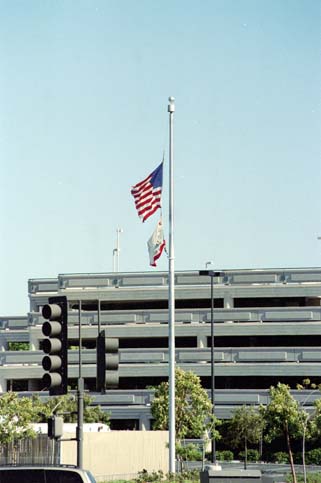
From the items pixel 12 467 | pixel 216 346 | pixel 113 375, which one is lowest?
pixel 12 467

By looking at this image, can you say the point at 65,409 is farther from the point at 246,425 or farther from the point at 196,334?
the point at 196,334

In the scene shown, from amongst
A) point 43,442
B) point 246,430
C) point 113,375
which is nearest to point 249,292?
point 246,430

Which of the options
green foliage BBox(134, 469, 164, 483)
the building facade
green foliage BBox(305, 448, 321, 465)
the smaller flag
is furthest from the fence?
the building facade

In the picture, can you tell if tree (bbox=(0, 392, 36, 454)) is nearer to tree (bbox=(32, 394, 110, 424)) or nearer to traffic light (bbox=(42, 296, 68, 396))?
tree (bbox=(32, 394, 110, 424))

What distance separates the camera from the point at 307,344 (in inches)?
4154

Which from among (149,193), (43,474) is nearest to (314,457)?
(149,193)

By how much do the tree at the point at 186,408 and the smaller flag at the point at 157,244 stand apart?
16675 mm

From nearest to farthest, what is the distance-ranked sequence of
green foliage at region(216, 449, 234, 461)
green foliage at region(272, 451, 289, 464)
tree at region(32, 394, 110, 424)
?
tree at region(32, 394, 110, 424) → green foliage at region(272, 451, 289, 464) → green foliage at region(216, 449, 234, 461)

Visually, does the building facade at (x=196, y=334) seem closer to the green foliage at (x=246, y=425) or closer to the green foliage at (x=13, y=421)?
the green foliage at (x=246, y=425)

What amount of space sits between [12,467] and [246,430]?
64.4 m

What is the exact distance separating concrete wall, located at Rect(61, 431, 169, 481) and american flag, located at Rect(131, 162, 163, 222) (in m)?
10.2

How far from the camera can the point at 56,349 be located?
773 inches

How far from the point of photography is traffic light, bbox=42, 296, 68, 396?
1934cm

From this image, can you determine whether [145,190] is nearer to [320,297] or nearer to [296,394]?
[296,394]
